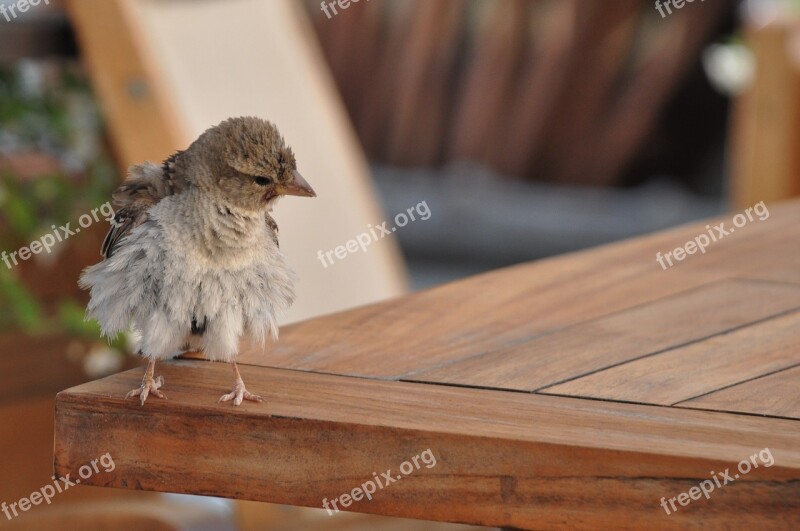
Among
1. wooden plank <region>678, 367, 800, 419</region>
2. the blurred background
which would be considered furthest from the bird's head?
the blurred background

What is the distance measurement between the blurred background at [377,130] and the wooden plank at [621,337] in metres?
0.84

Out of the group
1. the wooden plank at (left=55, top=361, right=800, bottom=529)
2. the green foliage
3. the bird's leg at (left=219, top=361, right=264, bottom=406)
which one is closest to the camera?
the wooden plank at (left=55, top=361, right=800, bottom=529)

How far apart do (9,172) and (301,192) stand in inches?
43.0

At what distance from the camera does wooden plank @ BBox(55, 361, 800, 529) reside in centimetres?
87

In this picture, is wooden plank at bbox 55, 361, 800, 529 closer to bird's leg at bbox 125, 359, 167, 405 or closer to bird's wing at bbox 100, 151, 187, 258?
bird's leg at bbox 125, 359, 167, 405

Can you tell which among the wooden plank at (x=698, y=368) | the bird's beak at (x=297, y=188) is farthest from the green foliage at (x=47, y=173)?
the wooden plank at (x=698, y=368)

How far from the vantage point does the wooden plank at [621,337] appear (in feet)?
3.63

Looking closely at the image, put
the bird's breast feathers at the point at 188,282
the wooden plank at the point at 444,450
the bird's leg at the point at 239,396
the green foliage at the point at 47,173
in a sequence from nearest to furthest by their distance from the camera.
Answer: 1. the wooden plank at the point at 444,450
2. the bird's leg at the point at 239,396
3. the bird's breast feathers at the point at 188,282
4. the green foliage at the point at 47,173

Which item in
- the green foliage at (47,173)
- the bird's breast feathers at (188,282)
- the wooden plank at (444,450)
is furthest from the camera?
the green foliage at (47,173)

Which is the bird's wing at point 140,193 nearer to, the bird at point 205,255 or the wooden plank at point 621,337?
the bird at point 205,255

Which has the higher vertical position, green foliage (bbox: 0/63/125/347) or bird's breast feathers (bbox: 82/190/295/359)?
green foliage (bbox: 0/63/125/347)

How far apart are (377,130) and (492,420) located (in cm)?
543

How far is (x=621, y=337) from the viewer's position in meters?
1.24

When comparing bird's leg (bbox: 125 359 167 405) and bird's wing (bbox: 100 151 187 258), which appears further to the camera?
bird's wing (bbox: 100 151 187 258)
